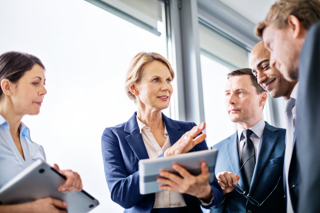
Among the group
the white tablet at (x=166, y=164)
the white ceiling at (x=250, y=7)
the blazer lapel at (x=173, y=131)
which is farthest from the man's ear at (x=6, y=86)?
the white ceiling at (x=250, y=7)

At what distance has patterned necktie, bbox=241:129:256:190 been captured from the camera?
1.81 m

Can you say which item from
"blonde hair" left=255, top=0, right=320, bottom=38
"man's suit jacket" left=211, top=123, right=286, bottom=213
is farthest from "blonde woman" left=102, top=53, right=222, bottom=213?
"blonde hair" left=255, top=0, right=320, bottom=38

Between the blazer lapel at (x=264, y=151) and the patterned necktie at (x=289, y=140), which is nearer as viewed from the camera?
the patterned necktie at (x=289, y=140)

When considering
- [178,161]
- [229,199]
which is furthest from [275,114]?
[178,161]

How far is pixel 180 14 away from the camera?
305cm

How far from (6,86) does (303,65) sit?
4.51 ft

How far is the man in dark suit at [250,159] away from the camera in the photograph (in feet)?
5.55

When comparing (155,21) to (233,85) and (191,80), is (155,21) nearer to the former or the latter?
(191,80)

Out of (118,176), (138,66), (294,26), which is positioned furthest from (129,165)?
(294,26)

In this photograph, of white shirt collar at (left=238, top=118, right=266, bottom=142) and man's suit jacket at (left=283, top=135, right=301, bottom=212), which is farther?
white shirt collar at (left=238, top=118, right=266, bottom=142)

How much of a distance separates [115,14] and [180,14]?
867 mm

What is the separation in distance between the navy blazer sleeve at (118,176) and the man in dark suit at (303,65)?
0.76 m

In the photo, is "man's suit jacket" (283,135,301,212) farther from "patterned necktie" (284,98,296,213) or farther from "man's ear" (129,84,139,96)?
"man's ear" (129,84,139,96)

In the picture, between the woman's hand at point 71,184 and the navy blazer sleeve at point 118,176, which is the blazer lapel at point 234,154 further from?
the woman's hand at point 71,184
